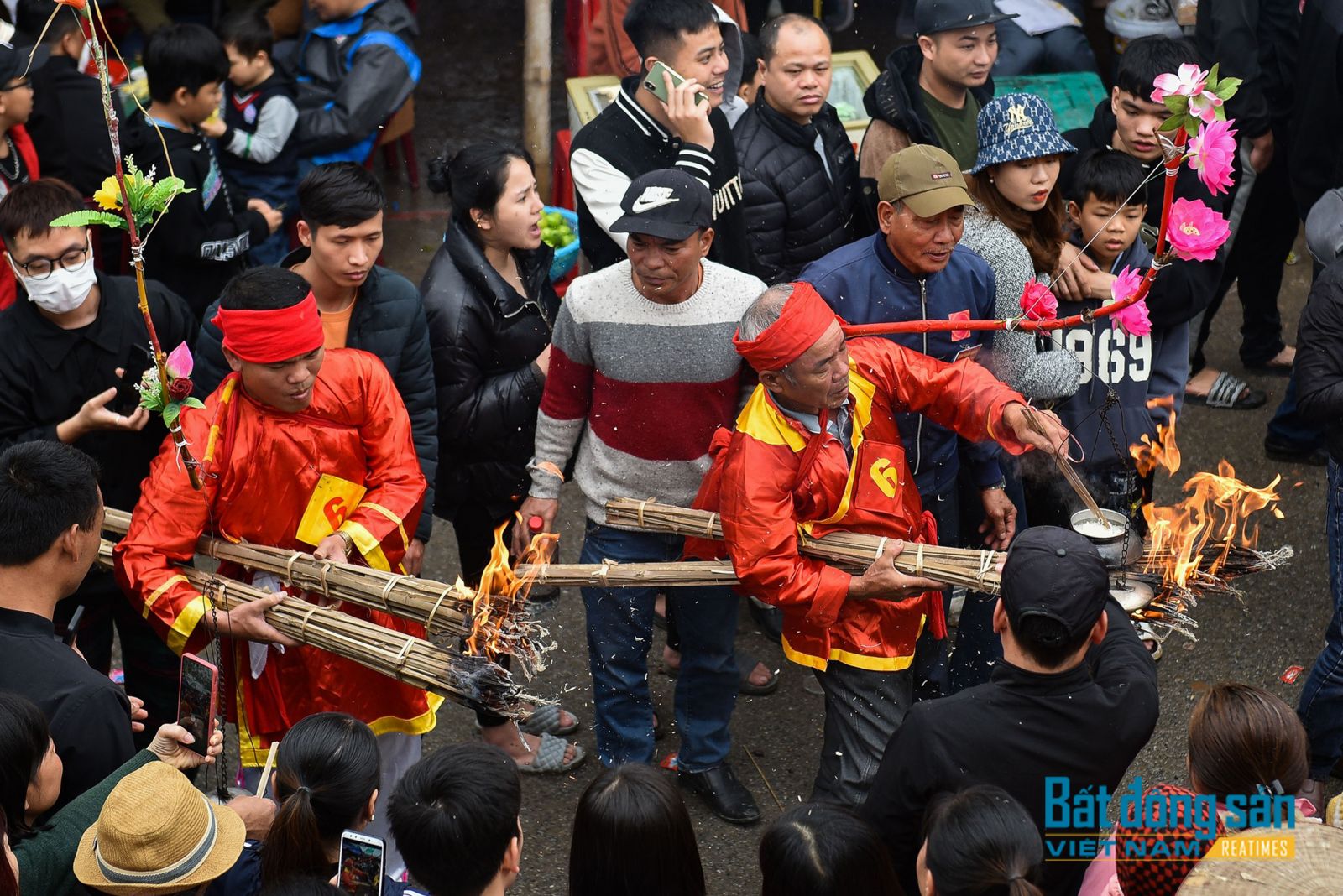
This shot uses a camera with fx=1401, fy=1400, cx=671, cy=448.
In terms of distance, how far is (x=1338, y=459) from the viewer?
495 cm

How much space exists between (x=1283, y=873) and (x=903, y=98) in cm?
417

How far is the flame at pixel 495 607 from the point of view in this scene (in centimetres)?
406

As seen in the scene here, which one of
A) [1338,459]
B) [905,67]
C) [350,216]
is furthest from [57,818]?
[905,67]

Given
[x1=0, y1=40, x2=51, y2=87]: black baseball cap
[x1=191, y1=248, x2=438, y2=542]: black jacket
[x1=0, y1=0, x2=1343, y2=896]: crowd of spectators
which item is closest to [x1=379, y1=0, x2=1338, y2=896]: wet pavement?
[x1=0, y1=0, x2=1343, y2=896]: crowd of spectators

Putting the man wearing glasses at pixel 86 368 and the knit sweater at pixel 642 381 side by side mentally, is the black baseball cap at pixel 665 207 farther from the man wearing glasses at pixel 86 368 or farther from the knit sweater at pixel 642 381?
the man wearing glasses at pixel 86 368

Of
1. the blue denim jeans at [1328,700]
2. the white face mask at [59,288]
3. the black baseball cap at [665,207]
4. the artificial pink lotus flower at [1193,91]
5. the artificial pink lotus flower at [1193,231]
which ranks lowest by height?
the blue denim jeans at [1328,700]

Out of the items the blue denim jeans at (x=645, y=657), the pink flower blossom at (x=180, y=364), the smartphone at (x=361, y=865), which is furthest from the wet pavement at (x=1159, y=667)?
the pink flower blossom at (x=180, y=364)

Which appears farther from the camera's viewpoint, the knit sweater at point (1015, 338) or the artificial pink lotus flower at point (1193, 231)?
the knit sweater at point (1015, 338)

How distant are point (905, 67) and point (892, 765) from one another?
12.3 feet

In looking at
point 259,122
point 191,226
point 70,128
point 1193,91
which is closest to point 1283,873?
point 1193,91

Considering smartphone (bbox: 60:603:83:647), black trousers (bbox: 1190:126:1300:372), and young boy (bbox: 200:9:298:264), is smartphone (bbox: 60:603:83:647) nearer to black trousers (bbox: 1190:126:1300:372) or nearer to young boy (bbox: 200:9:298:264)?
young boy (bbox: 200:9:298:264)

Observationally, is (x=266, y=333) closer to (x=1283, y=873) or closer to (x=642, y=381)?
(x=642, y=381)

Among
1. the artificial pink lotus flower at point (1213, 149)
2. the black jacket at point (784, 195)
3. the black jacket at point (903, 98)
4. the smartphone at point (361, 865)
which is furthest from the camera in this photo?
the black jacket at point (903, 98)

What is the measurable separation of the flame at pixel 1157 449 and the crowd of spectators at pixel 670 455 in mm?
79
